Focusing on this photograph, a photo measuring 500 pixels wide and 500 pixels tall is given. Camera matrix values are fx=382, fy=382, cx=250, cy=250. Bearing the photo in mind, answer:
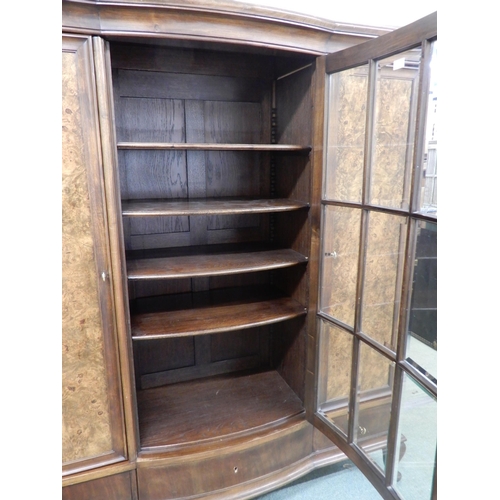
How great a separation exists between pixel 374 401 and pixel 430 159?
84 centimetres

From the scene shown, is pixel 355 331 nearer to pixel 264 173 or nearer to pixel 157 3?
pixel 264 173

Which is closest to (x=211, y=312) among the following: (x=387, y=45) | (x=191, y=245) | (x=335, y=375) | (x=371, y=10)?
(x=191, y=245)

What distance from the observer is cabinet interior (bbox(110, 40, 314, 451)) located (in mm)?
1519

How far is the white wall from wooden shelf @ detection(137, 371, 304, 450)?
1.70 m

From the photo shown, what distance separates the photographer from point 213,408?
5.57 ft

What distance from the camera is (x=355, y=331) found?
1354 millimetres

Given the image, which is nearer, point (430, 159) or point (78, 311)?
point (430, 159)

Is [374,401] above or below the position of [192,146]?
below

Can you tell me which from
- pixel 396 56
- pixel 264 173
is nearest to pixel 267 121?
pixel 264 173

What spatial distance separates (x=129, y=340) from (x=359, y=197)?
96 cm

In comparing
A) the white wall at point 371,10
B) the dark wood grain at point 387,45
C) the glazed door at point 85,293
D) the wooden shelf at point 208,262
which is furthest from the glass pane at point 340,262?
the white wall at point 371,10

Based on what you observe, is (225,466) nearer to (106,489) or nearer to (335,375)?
(106,489)

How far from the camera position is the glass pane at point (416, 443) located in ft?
3.54

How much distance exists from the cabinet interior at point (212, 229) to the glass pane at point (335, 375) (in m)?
0.11
